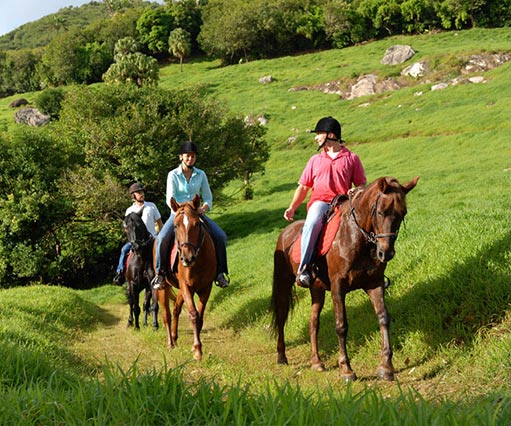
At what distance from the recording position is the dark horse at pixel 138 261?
12.2 meters

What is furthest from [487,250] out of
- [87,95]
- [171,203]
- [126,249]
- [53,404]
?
Result: [87,95]

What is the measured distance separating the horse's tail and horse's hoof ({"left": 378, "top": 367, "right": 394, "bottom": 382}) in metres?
2.58

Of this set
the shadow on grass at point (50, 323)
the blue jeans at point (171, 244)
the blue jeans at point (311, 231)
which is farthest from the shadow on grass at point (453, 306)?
the shadow on grass at point (50, 323)

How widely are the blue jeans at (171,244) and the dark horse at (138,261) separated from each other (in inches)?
94.7

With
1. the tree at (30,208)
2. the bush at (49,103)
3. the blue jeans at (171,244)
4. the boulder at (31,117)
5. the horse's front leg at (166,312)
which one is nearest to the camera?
the blue jeans at (171,244)

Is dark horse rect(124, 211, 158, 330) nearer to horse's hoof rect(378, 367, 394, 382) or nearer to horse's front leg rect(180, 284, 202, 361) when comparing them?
horse's front leg rect(180, 284, 202, 361)

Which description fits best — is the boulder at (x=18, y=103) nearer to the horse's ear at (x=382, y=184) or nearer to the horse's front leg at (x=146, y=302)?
the horse's front leg at (x=146, y=302)

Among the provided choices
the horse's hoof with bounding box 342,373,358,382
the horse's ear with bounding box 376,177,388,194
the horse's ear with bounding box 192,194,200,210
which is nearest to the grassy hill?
the horse's hoof with bounding box 342,373,358,382

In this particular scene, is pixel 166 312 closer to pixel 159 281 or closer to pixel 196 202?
pixel 159 281

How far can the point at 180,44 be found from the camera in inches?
3969

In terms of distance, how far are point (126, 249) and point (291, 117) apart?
44444 mm

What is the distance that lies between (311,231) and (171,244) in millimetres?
3638

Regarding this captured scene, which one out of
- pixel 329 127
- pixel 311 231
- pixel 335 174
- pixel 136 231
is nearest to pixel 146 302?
pixel 136 231

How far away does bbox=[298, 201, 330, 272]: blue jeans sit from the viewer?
7.52 meters
